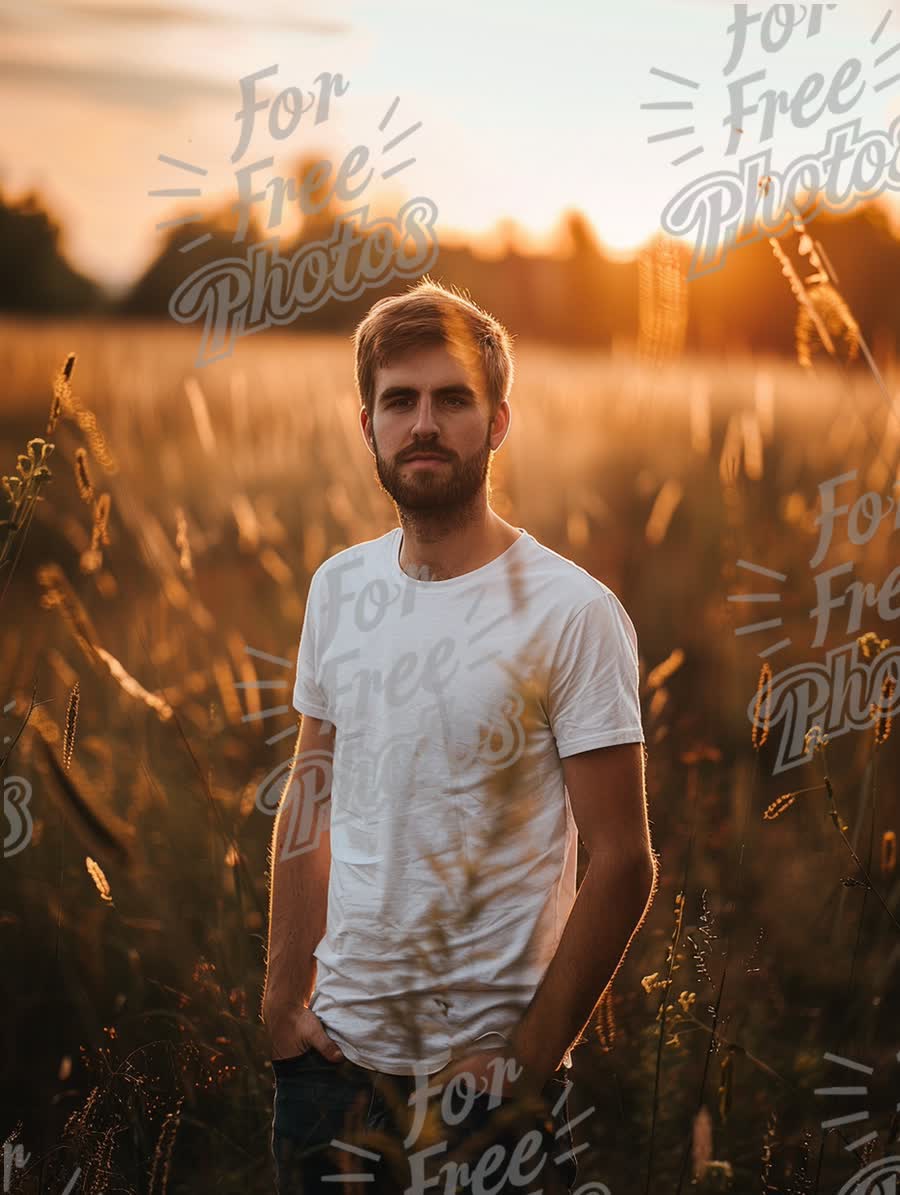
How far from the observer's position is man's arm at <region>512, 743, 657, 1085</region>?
165 cm

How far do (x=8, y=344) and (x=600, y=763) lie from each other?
27.7 feet

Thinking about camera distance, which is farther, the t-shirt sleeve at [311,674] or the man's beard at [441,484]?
the t-shirt sleeve at [311,674]

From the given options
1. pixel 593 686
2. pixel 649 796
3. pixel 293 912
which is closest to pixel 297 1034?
pixel 293 912

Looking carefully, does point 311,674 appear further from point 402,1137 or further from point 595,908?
point 402,1137

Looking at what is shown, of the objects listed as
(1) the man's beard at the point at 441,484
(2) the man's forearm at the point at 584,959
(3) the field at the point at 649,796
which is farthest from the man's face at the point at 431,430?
(2) the man's forearm at the point at 584,959

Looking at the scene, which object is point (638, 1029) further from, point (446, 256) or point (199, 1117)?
point (446, 256)

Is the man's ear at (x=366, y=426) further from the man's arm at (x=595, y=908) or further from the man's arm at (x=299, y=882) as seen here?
the man's arm at (x=595, y=908)

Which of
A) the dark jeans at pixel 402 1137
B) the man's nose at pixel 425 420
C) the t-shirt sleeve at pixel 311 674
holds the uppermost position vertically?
the man's nose at pixel 425 420

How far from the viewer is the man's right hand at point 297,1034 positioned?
1861 mm

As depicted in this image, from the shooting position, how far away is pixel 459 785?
1.79 m

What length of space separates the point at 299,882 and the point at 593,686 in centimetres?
80

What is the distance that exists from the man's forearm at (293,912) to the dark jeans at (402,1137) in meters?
0.15

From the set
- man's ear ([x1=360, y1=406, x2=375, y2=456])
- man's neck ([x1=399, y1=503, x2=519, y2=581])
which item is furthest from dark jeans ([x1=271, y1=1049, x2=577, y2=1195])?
man's ear ([x1=360, y1=406, x2=375, y2=456])

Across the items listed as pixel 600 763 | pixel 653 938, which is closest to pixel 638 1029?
pixel 653 938
